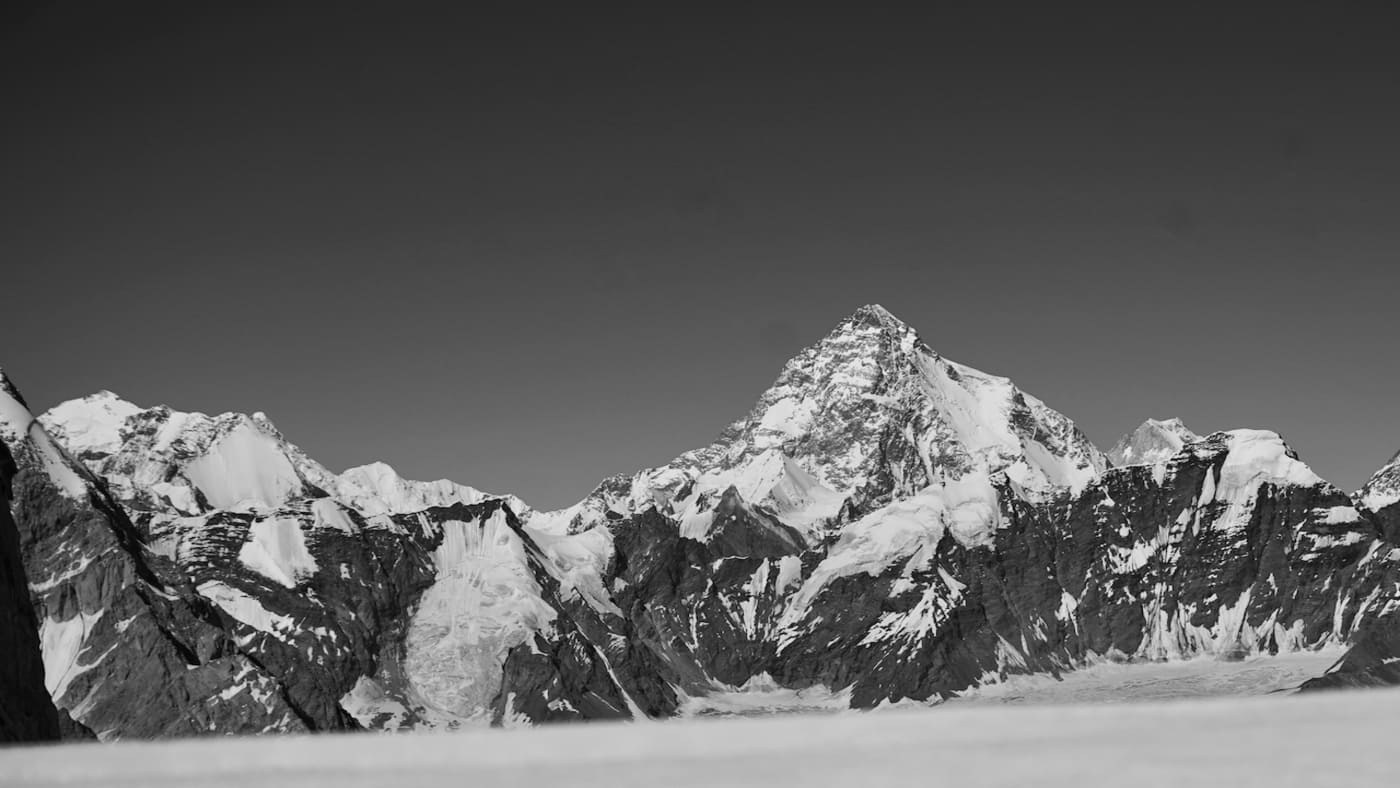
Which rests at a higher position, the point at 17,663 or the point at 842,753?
the point at 17,663

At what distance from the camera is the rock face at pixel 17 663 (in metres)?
62.2

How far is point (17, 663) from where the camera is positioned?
67.4 metres

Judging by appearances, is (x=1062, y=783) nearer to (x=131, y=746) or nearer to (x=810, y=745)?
(x=810, y=745)

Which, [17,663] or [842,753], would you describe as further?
[17,663]

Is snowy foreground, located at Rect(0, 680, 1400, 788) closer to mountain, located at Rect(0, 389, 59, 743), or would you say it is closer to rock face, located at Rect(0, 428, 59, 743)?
rock face, located at Rect(0, 428, 59, 743)

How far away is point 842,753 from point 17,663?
58.3 meters

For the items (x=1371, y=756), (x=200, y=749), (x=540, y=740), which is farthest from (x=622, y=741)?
(x=1371, y=756)

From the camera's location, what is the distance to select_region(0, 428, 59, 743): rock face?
6219cm

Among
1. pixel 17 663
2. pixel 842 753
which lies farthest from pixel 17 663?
pixel 842 753

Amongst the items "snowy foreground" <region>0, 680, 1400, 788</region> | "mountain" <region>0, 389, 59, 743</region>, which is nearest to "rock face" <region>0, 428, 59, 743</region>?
"mountain" <region>0, 389, 59, 743</region>

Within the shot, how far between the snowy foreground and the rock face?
1797 inches

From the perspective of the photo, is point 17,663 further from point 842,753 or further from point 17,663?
point 842,753

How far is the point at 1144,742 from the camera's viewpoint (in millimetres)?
18297

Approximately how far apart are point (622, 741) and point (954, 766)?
3862 millimetres
